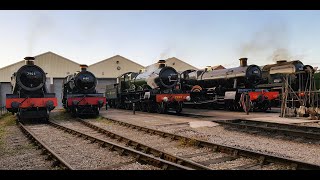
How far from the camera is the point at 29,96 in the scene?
14.8 meters

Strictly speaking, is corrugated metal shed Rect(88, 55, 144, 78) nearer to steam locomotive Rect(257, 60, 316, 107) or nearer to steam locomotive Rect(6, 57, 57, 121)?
steam locomotive Rect(257, 60, 316, 107)

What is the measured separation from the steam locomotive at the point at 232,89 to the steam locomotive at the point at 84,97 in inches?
286

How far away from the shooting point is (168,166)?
5.75 meters

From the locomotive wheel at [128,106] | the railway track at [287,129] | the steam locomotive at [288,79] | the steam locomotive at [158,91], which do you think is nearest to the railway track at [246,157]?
the railway track at [287,129]

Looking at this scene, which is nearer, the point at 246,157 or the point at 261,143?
the point at 246,157

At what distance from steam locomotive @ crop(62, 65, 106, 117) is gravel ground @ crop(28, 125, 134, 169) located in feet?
18.3

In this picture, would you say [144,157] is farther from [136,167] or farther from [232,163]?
[232,163]

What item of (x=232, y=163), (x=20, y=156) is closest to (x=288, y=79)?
(x=232, y=163)

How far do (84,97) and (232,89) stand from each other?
8.82 metres

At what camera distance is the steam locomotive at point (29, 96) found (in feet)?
46.5

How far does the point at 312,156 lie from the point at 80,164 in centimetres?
501
